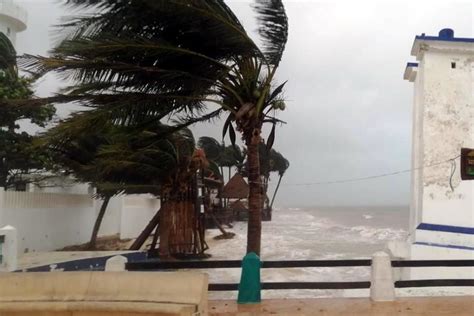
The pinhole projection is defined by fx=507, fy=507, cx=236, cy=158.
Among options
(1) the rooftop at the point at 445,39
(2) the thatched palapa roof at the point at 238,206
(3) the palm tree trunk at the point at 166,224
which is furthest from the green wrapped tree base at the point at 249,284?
(2) the thatched palapa roof at the point at 238,206

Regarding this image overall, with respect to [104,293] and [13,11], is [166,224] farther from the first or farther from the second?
[13,11]

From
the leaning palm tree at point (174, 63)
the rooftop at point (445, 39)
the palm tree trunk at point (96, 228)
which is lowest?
the palm tree trunk at point (96, 228)

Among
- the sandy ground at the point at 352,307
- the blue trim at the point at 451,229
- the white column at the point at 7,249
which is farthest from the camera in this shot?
the blue trim at the point at 451,229

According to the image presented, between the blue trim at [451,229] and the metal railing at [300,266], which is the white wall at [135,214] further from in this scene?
the metal railing at [300,266]

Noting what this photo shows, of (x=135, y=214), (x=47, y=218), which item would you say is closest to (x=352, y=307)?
(x=47, y=218)

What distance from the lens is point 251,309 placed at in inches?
313

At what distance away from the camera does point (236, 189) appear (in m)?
37.1

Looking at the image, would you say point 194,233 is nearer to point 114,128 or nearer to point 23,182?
point 23,182

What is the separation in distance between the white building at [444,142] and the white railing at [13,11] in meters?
25.5

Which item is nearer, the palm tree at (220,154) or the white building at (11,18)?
the white building at (11,18)

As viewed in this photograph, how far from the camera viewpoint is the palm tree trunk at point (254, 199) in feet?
31.3

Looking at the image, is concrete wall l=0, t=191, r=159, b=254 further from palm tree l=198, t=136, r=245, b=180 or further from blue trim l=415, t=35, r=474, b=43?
blue trim l=415, t=35, r=474, b=43

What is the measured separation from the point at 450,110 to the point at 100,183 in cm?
1238

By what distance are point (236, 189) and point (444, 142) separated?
25413 millimetres
